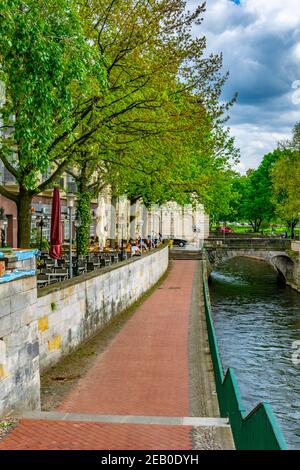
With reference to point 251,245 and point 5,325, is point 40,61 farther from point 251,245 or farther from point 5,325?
point 251,245

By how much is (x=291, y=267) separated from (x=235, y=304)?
15.9m

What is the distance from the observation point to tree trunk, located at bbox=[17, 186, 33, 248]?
1625 cm

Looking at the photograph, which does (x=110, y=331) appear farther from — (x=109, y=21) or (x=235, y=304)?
(x=235, y=304)

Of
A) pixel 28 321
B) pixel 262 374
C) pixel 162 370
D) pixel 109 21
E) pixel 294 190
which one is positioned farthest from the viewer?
pixel 294 190

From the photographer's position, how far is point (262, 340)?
2541 centimetres

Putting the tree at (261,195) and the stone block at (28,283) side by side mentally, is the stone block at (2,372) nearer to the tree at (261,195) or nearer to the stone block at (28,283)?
the stone block at (28,283)

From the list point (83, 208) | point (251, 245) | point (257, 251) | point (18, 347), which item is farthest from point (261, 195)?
point (18, 347)

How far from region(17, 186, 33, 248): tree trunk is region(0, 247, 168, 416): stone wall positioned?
7.63 ft

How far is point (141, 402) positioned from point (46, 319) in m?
3.11

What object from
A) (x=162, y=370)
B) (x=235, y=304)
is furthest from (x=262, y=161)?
(x=162, y=370)

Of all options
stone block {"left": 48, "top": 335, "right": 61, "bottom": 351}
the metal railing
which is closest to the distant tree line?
the metal railing

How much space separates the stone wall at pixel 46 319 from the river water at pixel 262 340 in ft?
17.9

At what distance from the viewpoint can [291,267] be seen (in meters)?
50.5

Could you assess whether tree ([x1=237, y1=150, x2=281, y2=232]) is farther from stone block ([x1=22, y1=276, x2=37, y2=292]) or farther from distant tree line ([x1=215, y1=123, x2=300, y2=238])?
stone block ([x1=22, y1=276, x2=37, y2=292])
